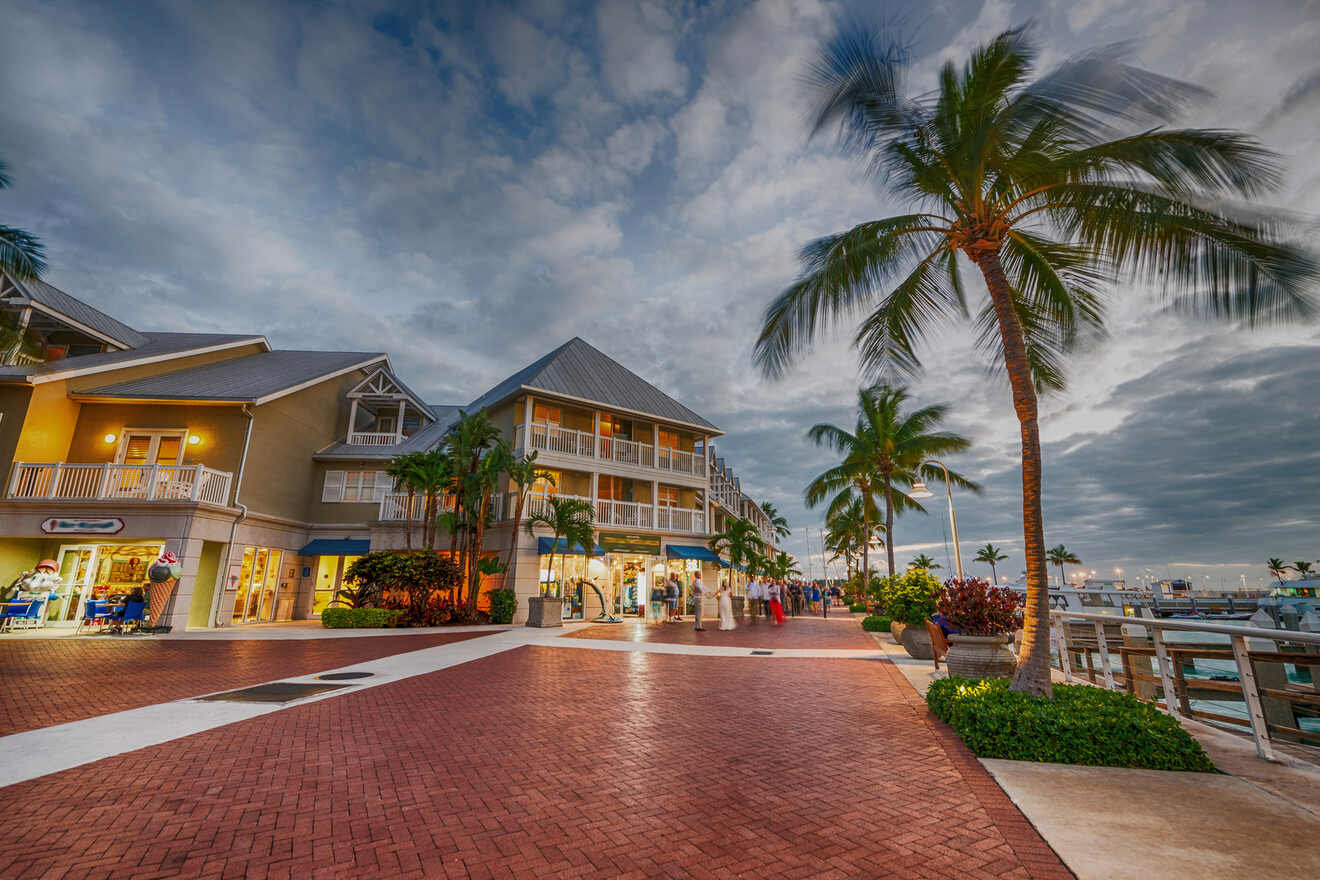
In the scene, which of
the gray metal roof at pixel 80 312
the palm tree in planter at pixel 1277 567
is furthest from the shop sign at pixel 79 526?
the palm tree in planter at pixel 1277 567

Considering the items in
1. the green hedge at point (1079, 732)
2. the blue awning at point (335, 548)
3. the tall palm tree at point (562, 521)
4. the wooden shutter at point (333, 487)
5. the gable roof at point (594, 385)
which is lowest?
the green hedge at point (1079, 732)

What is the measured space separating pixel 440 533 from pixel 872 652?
16704 mm

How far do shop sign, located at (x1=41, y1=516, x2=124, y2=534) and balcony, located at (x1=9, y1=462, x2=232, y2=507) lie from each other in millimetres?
602

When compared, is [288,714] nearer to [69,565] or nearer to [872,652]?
[872,652]

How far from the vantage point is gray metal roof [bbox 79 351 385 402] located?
18469 mm

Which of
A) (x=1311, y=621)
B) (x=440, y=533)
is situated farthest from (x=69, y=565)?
(x=1311, y=621)

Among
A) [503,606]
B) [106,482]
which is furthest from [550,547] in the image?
[106,482]

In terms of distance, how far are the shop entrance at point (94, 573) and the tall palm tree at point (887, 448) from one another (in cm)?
2524

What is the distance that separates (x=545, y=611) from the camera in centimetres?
1844

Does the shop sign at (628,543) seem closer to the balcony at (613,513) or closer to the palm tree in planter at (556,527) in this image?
the balcony at (613,513)

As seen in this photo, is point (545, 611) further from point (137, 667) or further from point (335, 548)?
point (137, 667)

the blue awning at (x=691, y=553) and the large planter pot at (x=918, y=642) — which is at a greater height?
the blue awning at (x=691, y=553)

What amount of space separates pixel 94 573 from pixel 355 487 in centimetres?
830

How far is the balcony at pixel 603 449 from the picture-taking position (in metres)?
22.2
